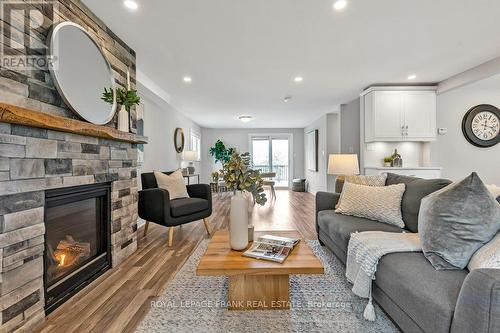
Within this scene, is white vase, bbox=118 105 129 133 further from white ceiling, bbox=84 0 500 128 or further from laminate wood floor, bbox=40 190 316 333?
laminate wood floor, bbox=40 190 316 333

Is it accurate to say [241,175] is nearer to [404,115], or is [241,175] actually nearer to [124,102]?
[124,102]

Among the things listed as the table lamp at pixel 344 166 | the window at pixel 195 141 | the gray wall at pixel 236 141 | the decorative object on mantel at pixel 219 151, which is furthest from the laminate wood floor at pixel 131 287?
the gray wall at pixel 236 141

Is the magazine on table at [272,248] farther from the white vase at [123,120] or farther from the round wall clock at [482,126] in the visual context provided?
the round wall clock at [482,126]

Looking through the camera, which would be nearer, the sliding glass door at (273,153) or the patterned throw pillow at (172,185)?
the patterned throw pillow at (172,185)

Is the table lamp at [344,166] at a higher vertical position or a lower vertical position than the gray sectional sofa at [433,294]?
higher

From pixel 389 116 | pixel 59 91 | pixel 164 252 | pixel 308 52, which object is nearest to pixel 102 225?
pixel 164 252

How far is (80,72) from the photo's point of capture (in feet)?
6.47

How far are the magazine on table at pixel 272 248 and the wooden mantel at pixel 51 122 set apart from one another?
4.87ft

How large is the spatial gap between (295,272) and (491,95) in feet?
17.1

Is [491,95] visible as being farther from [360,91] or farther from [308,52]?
[308,52]

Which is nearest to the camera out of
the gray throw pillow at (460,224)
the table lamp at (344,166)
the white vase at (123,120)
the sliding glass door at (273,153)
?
the gray throw pillow at (460,224)

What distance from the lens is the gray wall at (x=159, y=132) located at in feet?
13.6

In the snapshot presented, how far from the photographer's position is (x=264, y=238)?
6.28ft

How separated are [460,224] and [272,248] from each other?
108 cm
